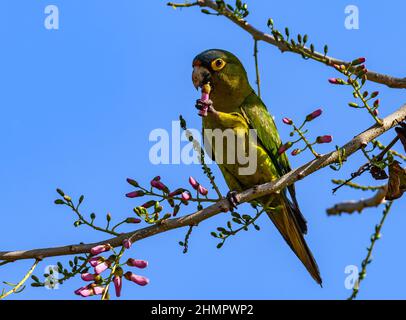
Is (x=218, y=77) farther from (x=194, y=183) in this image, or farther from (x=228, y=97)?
(x=194, y=183)

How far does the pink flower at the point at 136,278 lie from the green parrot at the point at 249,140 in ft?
6.45

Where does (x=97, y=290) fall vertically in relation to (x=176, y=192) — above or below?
below

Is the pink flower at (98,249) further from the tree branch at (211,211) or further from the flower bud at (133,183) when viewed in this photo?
the flower bud at (133,183)

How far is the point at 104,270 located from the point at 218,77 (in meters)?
3.31

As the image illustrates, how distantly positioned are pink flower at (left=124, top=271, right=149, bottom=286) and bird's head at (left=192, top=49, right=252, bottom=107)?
9.54ft

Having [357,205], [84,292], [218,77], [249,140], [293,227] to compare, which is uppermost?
[218,77]

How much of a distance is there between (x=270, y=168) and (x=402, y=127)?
5.94 feet

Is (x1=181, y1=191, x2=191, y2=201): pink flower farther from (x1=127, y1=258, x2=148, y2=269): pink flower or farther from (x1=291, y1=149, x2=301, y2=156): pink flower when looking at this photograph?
(x1=291, y1=149, x2=301, y2=156): pink flower

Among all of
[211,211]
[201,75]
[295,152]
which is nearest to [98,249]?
[211,211]

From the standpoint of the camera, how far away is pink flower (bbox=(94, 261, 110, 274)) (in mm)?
3861

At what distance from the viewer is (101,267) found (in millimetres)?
3895

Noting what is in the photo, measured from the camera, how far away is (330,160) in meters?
4.26

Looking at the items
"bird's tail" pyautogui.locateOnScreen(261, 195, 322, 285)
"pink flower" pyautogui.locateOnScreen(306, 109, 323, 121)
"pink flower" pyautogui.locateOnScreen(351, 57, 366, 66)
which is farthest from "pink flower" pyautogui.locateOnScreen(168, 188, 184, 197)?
"bird's tail" pyautogui.locateOnScreen(261, 195, 322, 285)
